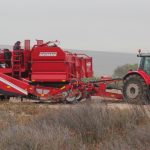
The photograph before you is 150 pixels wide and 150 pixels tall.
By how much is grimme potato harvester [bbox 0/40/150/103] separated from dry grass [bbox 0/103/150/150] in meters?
7.78

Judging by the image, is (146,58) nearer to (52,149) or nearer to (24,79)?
(24,79)

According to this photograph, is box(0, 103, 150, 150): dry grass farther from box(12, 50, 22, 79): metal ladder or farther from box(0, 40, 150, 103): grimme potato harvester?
box(12, 50, 22, 79): metal ladder

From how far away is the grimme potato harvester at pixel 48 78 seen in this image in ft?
72.5

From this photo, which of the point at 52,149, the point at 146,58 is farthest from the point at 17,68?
the point at 52,149

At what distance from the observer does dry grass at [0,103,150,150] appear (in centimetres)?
926

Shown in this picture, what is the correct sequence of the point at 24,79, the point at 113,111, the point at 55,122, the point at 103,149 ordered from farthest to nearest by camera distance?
the point at 24,79 < the point at 113,111 < the point at 55,122 < the point at 103,149

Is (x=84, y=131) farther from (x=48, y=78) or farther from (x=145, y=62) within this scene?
(x=48, y=78)

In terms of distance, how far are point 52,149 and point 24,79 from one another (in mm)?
13601

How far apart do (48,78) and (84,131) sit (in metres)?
11.0

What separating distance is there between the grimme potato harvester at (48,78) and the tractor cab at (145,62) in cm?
4

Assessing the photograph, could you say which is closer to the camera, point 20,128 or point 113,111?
point 20,128

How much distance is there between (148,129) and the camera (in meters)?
9.76

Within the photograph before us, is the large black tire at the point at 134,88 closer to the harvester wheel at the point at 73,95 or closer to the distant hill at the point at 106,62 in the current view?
the harvester wheel at the point at 73,95

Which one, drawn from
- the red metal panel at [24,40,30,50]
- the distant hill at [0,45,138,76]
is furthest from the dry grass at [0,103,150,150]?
the distant hill at [0,45,138,76]
